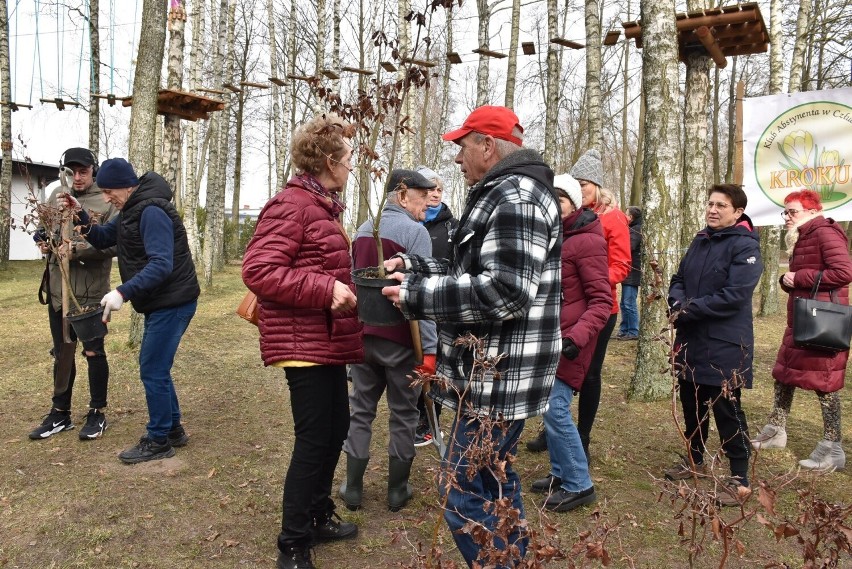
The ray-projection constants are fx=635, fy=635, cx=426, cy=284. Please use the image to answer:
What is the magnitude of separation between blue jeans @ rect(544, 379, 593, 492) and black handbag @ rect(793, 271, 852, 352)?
1701 mm

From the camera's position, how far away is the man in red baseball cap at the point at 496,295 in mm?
2145

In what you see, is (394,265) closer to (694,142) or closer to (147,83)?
(694,142)

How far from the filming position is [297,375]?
278cm

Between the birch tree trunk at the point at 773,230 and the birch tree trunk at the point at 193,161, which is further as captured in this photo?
the birch tree trunk at the point at 193,161

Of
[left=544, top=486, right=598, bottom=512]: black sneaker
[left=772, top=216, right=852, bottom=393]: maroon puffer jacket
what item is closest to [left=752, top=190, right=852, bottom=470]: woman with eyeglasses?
[left=772, top=216, right=852, bottom=393]: maroon puffer jacket

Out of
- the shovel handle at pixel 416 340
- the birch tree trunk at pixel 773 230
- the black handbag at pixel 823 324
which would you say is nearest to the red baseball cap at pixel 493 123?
the shovel handle at pixel 416 340

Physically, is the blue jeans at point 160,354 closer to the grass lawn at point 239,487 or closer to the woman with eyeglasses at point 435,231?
the grass lawn at point 239,487

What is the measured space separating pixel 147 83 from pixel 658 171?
5603mm

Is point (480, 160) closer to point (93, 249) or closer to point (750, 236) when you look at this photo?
point (750, 236)

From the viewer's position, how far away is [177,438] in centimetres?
458

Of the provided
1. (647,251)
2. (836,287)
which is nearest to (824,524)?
(836,287)

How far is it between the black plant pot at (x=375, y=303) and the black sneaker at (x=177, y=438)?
9.26 feet

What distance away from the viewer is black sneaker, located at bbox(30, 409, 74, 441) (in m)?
4.61

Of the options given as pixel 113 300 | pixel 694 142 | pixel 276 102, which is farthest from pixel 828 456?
pixel 276 102
